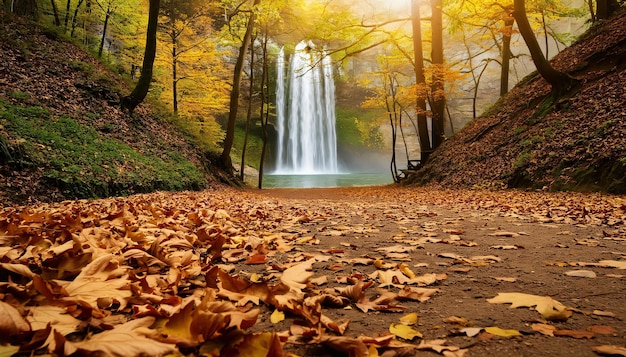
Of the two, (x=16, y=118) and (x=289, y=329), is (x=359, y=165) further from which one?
(x=289, y=329)

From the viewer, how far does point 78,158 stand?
6.83 meters

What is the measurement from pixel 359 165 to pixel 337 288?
42.2 meters

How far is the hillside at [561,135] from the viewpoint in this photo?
6.68 meters

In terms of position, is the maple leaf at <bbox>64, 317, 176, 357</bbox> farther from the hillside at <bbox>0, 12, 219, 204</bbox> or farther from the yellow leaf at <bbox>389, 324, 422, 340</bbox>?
the hillside at <bbox>0, 12, 219, 204</bbox>

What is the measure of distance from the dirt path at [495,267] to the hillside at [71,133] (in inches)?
192

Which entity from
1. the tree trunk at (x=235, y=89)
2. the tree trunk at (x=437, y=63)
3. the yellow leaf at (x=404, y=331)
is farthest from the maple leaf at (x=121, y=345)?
the tree trunk at (x=235, y=89)

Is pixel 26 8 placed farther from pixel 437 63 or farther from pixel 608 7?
pixel 608 7

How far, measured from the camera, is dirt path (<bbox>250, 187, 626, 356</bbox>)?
1199 mm

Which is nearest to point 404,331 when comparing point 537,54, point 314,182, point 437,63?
point 537,54

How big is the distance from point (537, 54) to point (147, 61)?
36.3 feet

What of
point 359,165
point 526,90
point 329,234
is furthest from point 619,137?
point 359,165

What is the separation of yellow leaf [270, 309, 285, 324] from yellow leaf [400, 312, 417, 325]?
1.55ft

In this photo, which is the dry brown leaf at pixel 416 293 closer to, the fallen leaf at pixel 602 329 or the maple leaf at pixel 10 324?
the fallen leaf at pixel 602 329

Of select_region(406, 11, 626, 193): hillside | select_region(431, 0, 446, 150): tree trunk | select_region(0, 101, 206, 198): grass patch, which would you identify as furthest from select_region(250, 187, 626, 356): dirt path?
select_region(431, 0, 446, 150): tree trunk
